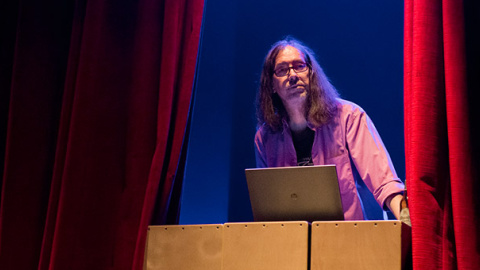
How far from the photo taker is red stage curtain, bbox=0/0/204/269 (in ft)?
7.15

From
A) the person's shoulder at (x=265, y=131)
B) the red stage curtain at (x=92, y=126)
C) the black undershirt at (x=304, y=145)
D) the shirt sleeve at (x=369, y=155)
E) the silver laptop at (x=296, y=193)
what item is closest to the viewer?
the silver laptop at (x=296, y=193)

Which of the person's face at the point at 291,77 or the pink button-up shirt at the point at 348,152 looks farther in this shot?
the person's face at the point at 291,77

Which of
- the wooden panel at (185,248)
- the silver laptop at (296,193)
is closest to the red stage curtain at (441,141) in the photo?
the silver laptop at (296,193)

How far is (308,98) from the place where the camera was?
2.98 metres

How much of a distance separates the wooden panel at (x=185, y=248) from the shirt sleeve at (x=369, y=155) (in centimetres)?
93

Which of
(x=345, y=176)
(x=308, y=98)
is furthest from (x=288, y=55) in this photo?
(x=345, y=176)

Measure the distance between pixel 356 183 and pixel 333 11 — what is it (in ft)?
3.79

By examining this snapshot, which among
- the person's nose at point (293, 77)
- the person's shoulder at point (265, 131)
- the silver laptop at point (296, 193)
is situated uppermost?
the person's nose at point (293, 77)

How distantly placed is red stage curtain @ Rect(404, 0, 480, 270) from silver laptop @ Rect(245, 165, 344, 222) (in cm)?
26

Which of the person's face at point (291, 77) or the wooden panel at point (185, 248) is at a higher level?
the person's face at point (291, 77)

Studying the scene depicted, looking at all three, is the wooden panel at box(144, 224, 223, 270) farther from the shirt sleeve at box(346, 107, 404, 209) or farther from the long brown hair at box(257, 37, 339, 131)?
→ the long brown hair at box(257, 37, 339, 131)

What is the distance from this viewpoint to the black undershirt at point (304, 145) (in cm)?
291

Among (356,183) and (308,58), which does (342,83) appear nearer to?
(308,58)

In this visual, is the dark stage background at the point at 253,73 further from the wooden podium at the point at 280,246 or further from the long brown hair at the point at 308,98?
the wooden podium at the point at 280,246
